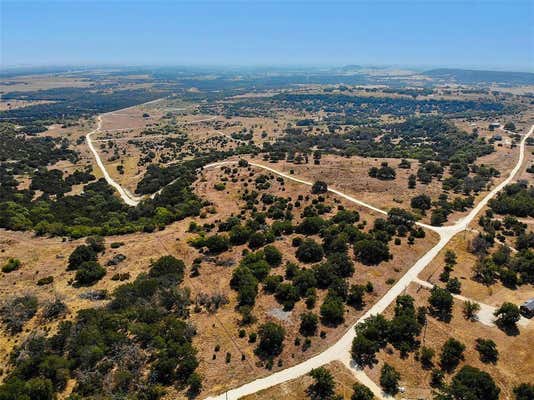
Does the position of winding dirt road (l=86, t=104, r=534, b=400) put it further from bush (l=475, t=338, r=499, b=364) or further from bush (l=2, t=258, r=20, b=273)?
bush (l=2, t=258, r=20, b=273)

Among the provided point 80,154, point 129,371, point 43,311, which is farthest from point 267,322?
point 80,154

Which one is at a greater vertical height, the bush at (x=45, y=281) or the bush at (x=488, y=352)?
the bush at (x=488, y=352)

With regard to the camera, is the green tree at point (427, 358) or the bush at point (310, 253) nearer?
the green tree at point (427, 358)

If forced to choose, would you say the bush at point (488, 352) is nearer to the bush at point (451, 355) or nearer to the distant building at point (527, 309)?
the bush at point (451, 355)

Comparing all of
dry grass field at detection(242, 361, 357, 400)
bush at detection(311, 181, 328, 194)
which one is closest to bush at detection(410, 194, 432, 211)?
bush at detection(311, 181, 328, 194)

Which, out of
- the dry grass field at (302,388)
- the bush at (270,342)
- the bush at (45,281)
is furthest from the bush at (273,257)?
the bush at (45,281)

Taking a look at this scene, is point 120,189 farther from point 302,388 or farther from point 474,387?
point 474,387

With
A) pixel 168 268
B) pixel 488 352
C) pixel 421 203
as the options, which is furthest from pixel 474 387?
pixel 421 203

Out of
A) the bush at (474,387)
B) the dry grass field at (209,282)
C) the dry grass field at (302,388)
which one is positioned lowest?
the dry grass field at (209,282)
